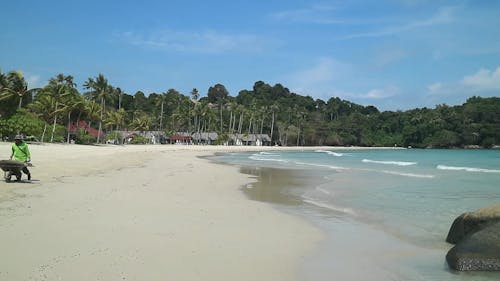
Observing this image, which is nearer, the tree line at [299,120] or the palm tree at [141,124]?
the palm tree at [141,124]

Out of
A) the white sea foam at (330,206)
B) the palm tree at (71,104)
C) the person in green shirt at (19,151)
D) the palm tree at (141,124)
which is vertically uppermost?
the palm tree at (71,104)

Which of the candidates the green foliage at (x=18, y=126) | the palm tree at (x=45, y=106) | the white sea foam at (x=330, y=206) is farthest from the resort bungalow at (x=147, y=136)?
the white sea foam at (x=330, y=206)

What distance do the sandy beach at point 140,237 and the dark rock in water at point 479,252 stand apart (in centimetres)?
219

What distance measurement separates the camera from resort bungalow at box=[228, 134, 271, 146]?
112 m

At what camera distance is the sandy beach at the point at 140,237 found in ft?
18.2

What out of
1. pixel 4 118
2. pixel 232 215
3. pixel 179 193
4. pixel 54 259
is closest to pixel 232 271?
pixel 54 259

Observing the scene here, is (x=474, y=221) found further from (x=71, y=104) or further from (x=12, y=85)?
(x=71, y=104)

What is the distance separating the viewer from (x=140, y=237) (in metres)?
7.26

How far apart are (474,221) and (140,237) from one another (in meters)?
5.61

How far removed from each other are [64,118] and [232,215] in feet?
209

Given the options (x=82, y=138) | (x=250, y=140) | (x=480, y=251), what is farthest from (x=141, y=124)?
(x=480, y=251)

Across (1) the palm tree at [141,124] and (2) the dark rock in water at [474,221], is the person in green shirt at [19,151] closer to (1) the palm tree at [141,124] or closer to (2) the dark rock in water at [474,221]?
(2) the dark rock in water at [474,221]

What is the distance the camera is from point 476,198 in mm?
15461

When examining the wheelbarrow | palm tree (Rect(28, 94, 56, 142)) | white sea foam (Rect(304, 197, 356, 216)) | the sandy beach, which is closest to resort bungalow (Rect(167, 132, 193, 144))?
palm tree (Rect(28, 94, 56, 142))
